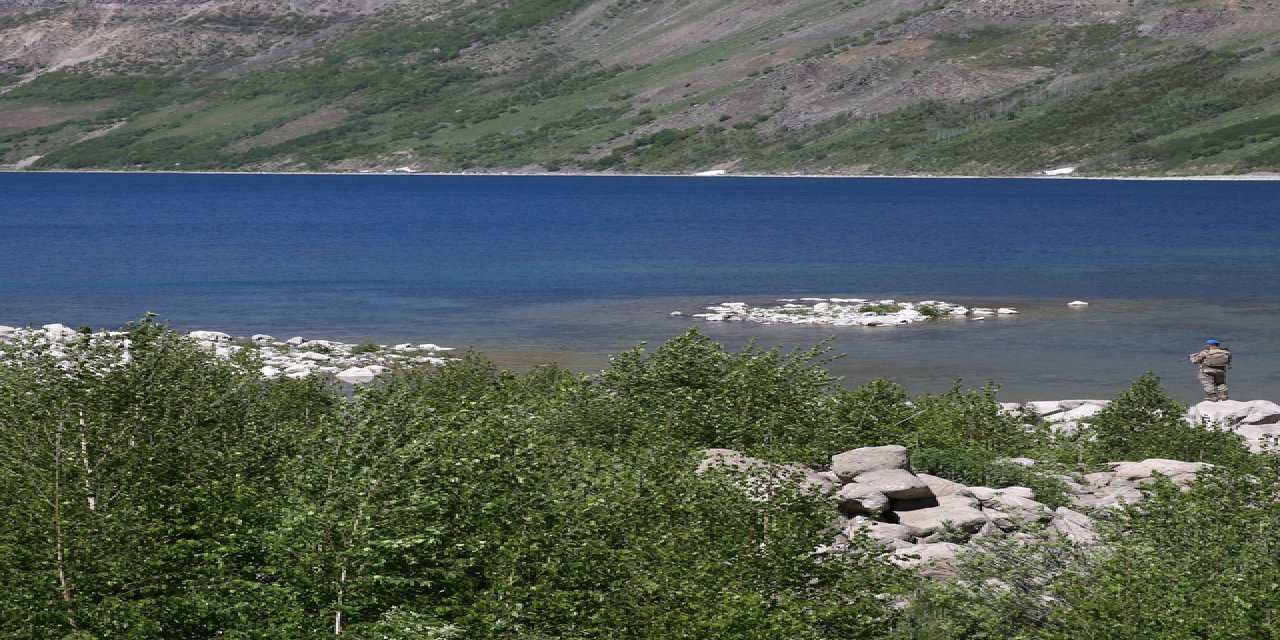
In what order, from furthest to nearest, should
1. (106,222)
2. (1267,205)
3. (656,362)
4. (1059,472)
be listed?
(1267,205)
(106,222)
(656,362)
(1059,472)

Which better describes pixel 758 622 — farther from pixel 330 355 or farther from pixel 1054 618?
pixel 330 355

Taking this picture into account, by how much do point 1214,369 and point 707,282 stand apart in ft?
179

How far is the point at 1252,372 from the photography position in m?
58.8

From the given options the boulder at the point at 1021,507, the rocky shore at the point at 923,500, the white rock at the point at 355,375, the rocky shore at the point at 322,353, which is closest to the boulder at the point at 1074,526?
the rocky shore at the point at 923,500

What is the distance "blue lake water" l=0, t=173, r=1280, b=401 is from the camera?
6475 cm

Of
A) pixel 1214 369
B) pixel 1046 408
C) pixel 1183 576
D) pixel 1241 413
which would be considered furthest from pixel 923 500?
pixel 1214 369

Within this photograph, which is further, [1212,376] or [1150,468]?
[1212,376]

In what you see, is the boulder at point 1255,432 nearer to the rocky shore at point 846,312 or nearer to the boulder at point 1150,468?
→ the boulder at point 1150,468

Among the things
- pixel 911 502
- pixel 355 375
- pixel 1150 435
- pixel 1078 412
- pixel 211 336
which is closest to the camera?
pixel 911 502

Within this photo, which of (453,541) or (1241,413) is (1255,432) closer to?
(1241,413)

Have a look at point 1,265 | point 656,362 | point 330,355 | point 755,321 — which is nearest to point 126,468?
point 656,362

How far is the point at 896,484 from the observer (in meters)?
25.0

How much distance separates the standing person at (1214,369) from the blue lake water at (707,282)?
6505 millimetres

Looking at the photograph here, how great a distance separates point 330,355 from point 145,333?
119ft
